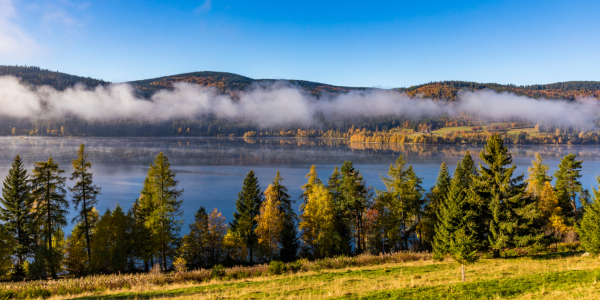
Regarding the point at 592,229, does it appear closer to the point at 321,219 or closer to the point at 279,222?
the point at 321,219

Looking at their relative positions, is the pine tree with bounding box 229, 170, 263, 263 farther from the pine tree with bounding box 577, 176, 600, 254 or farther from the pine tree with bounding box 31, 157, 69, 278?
the pine tree with bounding box 577, 176, 600, 254

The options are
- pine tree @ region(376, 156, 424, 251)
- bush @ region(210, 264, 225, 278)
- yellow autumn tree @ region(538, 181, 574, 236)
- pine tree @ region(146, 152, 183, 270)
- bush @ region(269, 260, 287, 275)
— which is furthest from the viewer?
yellow autumn tree @ region(538, 181, 574, 236)

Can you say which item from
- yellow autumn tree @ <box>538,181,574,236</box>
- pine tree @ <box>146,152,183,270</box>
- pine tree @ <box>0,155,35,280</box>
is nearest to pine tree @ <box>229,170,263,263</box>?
pine tree @ <box>146,152,183,270</box>

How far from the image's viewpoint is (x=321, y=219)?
2959 cm

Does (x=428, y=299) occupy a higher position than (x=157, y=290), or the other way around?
(x=428, y=299)

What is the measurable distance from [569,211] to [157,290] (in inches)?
1692

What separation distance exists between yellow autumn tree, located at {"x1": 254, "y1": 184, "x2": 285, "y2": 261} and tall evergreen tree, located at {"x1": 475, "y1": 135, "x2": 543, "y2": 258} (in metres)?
17.7

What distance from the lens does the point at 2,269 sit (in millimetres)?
24688

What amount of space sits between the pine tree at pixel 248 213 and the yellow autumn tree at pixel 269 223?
1.35 metres

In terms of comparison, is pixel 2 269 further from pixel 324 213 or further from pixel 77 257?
pixel 324 213

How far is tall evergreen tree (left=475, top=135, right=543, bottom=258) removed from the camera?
2236 centimetres

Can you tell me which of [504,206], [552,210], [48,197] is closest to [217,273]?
[48,197]

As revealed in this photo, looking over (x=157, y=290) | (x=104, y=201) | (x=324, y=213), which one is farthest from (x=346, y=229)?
(x=104, y=201)

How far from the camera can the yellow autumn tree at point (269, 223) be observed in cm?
3014
